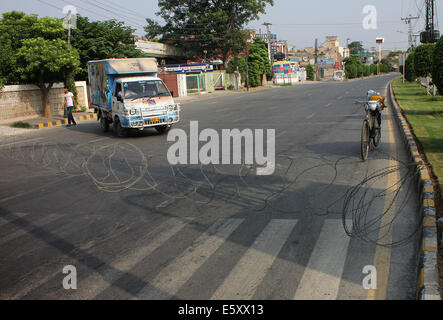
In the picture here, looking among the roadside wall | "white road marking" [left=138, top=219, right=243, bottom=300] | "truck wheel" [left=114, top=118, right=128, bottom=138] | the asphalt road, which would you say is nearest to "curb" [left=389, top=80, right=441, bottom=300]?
the asphalt road

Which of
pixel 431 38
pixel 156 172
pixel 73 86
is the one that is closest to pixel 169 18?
pixel 431 38

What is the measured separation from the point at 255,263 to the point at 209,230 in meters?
1.33

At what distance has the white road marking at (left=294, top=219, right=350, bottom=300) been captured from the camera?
14.1ft

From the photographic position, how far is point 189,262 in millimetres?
5176

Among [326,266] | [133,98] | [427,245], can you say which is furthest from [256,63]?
[326,266]

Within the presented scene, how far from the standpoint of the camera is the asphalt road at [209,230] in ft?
15.1

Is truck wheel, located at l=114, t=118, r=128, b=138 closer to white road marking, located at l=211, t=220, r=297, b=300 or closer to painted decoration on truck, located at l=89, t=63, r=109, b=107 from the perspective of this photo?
painted decoration on truck, located at l=89, t=63, r=109, b=107

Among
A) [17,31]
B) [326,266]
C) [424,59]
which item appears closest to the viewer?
[326,266]

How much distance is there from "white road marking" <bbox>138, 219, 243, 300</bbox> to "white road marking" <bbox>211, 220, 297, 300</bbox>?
43 cm

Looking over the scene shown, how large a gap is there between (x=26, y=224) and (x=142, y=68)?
1302 cm

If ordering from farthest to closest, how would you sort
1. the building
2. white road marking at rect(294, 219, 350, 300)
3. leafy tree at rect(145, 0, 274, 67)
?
the building → leafy tree at rect(145, 0, 274, 67) → white road marking at rect(294, 219, 350, 300)

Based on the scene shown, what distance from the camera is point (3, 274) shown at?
16.8 ft

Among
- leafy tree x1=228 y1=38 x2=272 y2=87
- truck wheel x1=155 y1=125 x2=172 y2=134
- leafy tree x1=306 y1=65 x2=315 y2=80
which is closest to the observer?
truck wheel x1=155 y1=125 x2=172 y2=134

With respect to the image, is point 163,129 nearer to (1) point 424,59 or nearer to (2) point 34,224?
(2) point 34,224
